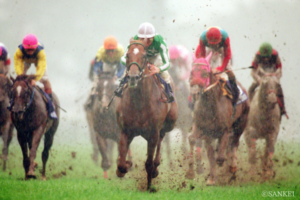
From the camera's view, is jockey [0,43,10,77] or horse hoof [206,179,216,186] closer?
horse hoof [206,179,216,186]

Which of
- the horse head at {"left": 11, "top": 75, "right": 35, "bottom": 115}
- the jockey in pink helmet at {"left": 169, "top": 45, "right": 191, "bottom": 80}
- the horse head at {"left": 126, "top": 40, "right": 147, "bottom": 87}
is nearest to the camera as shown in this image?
the horse head at {"left": 126, "top": 40, "right": 147, "bottom": 87}

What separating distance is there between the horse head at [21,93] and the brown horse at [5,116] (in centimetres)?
201

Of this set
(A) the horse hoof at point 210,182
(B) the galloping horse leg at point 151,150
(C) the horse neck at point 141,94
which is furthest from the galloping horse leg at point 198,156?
(C) the horse neck at point 141,94

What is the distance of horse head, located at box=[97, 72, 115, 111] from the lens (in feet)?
36.1

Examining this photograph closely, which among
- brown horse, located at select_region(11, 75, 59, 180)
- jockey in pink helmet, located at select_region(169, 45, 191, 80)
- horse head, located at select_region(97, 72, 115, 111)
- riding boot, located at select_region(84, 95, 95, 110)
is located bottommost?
brown horse, located at select_region(11, 75, 59, 180)

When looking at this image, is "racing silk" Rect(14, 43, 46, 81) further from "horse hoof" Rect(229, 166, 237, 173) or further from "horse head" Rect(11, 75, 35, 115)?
"horse hoof" Rect(229, 166, 237, 173)

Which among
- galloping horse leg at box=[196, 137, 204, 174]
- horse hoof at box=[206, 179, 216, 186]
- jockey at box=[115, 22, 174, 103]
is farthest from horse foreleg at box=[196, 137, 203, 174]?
jockey at box=[115, 22, 174, 103]

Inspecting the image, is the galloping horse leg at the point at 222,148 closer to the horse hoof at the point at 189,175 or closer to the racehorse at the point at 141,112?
the horse hoof at the point at 189,175

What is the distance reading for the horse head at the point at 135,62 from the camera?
6.49 meters

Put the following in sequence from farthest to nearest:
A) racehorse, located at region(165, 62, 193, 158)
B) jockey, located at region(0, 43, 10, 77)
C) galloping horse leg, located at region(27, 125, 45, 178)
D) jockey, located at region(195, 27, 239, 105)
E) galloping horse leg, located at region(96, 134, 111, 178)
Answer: racehorse, located at region(165, 62, 193, 158) → jockey, located at region(0, 43, 10, 77) → galloping horse leg, located at region(96, 134, 111, 178) → jockey, located at region(195, 27, 239, 105) → galloping horse leg, located at region(27, 125, 45, 178)

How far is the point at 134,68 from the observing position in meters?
6.55

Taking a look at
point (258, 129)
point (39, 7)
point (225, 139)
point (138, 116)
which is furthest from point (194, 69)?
point (39, 7)

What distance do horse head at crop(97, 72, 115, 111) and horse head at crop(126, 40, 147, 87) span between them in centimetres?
417

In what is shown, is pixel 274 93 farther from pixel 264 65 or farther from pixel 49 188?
pixel 49 188
